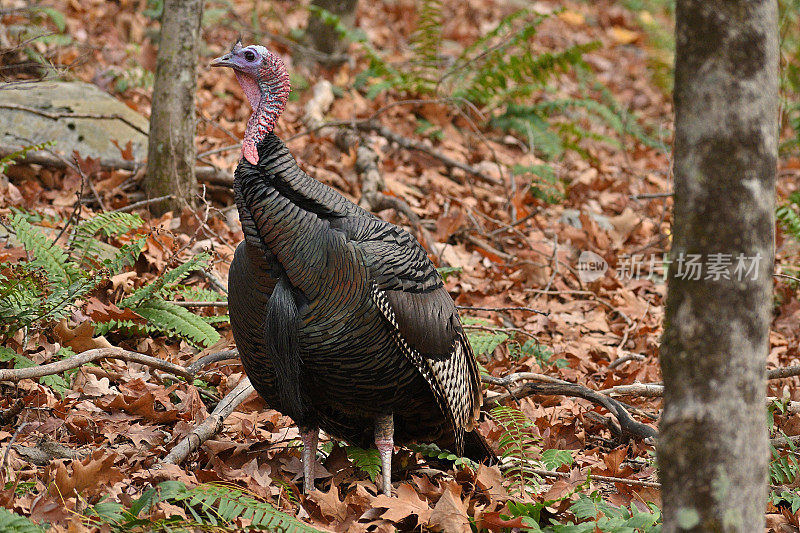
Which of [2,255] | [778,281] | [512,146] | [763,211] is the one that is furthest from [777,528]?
[512,146]

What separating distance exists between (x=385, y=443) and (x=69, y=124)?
15.3 ft

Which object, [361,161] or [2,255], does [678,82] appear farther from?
[361,161]

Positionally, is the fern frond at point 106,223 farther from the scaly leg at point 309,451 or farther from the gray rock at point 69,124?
the scaly leg at point 309,451

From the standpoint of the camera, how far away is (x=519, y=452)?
435 centimetres

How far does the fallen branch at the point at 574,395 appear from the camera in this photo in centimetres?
473

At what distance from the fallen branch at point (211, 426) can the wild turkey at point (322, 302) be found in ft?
1.42

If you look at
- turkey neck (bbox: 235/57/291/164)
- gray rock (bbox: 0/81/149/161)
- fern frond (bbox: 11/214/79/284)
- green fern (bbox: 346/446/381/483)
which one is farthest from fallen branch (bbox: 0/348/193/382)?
gray rock (bbox: 0/81/149/161)

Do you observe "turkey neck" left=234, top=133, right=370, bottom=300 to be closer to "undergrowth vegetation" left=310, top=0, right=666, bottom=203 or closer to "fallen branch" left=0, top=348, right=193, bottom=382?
"fallen branch" left=0, top=348, right=193, bottom=382

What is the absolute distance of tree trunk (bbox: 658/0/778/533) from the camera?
2.11 metres

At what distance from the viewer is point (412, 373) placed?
3848 millimetres

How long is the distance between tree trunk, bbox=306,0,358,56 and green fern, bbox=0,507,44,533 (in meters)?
8.15

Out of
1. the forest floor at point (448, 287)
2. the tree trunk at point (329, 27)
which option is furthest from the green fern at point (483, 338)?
the tree trunk at point (329, 27)

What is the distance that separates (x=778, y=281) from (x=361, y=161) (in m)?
4.04

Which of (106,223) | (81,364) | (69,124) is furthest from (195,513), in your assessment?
(69,124)
